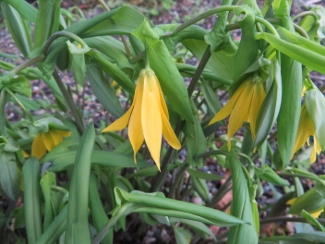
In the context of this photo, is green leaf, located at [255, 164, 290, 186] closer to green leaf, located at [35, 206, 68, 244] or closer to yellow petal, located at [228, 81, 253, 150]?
yellow petal, located at [228, 81, 253, 150]

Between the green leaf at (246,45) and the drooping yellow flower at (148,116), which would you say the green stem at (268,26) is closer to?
the green leaf at (246,45)

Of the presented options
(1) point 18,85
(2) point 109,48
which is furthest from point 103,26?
(1) point 18,85

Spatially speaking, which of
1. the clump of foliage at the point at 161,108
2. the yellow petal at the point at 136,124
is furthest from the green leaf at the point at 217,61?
the yellow petal at the point at 136,124

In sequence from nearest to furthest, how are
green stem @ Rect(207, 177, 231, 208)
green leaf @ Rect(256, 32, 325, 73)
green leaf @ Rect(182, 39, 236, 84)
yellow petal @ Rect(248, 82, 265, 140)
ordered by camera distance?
green leaf @ Rect(256, 32, 325, 73)
yellow petal @ Rect(248, 82, 265, 140)
green leaf @ Rect(182, 39, 236, 84)
green stem @ Rect(207, 177, 231, 208)

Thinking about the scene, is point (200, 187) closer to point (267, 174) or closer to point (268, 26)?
point (267, 174)

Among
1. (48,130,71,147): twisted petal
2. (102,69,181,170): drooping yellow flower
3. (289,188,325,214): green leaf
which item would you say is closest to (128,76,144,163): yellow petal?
(102,69,181,170): drooping yellow flower

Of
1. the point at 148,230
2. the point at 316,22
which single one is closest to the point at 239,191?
the point at 316,22

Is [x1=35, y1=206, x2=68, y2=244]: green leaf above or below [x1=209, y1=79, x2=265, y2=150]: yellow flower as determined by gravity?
below
